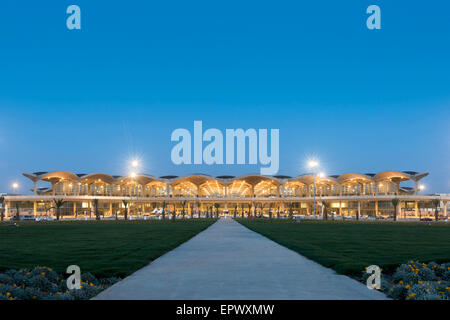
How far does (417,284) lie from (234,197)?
381ft

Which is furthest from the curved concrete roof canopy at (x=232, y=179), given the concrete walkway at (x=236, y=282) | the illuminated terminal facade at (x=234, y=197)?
the concrete walkway at (x=236, y=282)

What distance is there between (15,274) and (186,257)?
665cm

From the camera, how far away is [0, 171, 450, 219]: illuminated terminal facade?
4377 inches

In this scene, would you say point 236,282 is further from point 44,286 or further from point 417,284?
point 44,286

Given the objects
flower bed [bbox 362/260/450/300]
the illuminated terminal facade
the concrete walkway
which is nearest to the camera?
flower bed [bbox 362/260/450/300]

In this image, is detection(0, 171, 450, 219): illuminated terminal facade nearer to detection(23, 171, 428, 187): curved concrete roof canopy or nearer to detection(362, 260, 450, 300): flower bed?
detection(23, 171, 428, 187): curved concrete roof canopy

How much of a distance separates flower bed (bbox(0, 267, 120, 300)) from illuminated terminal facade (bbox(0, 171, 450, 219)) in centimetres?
9696

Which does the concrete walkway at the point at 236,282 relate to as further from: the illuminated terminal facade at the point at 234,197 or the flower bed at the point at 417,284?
the illuminated terminal facade at the point at 234,197

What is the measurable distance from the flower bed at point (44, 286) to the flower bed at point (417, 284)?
6.63m

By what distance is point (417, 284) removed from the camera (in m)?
8.98

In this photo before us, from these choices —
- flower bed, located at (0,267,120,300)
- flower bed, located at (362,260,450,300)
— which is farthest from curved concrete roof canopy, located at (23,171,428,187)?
flower bed, located at (0,267,120,300)

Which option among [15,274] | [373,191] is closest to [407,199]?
[373,191]

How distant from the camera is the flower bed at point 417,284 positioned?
7.95m

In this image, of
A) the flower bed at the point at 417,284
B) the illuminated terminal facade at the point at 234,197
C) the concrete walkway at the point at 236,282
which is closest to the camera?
the flower bed at the point at 417,284
